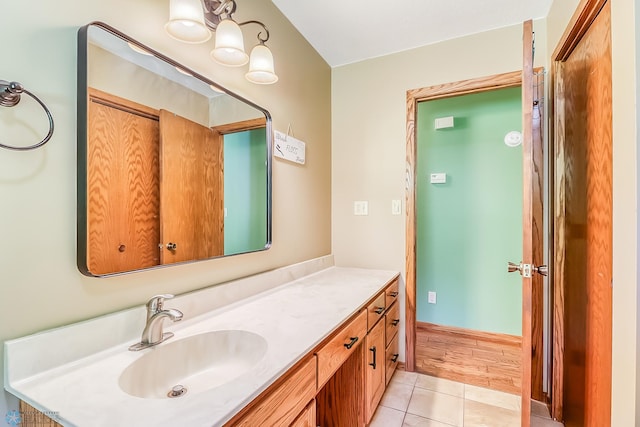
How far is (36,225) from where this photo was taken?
800 mm

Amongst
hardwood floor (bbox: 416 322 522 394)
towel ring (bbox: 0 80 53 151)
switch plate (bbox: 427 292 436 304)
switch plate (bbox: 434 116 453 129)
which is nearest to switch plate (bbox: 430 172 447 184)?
switch plate (bbox: 434 116 453 129)

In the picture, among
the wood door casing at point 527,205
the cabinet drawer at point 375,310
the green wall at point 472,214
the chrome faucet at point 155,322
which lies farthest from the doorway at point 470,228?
the chrome faucet at point 155,322

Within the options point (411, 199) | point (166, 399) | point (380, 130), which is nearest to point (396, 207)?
point (411, 199)

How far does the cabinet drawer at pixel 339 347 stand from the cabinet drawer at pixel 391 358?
0.61 meters

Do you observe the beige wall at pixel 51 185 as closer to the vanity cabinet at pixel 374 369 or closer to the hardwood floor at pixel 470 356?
the vanity cabinet at pixel 374 369

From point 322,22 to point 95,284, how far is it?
6.29 feet

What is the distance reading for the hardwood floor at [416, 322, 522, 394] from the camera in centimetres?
210

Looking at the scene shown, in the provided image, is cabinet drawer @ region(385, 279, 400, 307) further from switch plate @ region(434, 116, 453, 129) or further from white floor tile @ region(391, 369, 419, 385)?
switch plate @ region(434, 116, 453, 129)

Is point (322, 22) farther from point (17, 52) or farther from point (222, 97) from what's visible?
point (17, 52)

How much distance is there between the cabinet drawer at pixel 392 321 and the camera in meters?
1.91

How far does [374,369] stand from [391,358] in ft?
1.47

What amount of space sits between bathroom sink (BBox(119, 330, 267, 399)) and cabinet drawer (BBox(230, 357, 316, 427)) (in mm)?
141

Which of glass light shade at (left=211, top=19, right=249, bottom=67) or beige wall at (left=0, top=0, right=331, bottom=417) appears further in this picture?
glass light shade at (left=211, top=19, right=249, bottom=67)

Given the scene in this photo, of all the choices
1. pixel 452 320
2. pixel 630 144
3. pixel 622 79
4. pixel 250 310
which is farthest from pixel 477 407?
pixel 622 79
